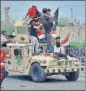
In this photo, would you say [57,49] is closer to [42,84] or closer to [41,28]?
[41,28]

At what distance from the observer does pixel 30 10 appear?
1312 centimetres

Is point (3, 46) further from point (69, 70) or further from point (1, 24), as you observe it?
point (69, 70)

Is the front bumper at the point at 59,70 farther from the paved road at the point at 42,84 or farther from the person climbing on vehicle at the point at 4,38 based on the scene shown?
the person climbing on vehicle at the point at 4,38

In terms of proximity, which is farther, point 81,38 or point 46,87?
point 81,38

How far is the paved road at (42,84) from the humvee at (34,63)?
0.27 meters

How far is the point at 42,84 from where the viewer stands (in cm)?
1155

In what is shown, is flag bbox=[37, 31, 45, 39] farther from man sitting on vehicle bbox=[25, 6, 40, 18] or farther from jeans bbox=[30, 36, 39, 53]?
man sitting on vehicle bbox=[25, 6, 40, 18]

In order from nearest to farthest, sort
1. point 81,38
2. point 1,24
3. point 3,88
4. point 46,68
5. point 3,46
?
point 3,88, point 46,68, point 3,46, point 1,24, point 81,38

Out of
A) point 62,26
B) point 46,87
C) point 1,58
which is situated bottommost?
point 46,87

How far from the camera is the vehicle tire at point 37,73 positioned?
11781 mm

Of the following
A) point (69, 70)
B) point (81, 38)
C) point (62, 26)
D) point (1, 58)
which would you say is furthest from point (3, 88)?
point (81, 38)

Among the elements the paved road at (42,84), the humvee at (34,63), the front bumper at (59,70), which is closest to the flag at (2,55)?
the humvee at (34,63)

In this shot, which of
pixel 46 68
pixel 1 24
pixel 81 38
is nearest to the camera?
pixel 46 68

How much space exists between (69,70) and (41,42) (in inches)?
64.8
